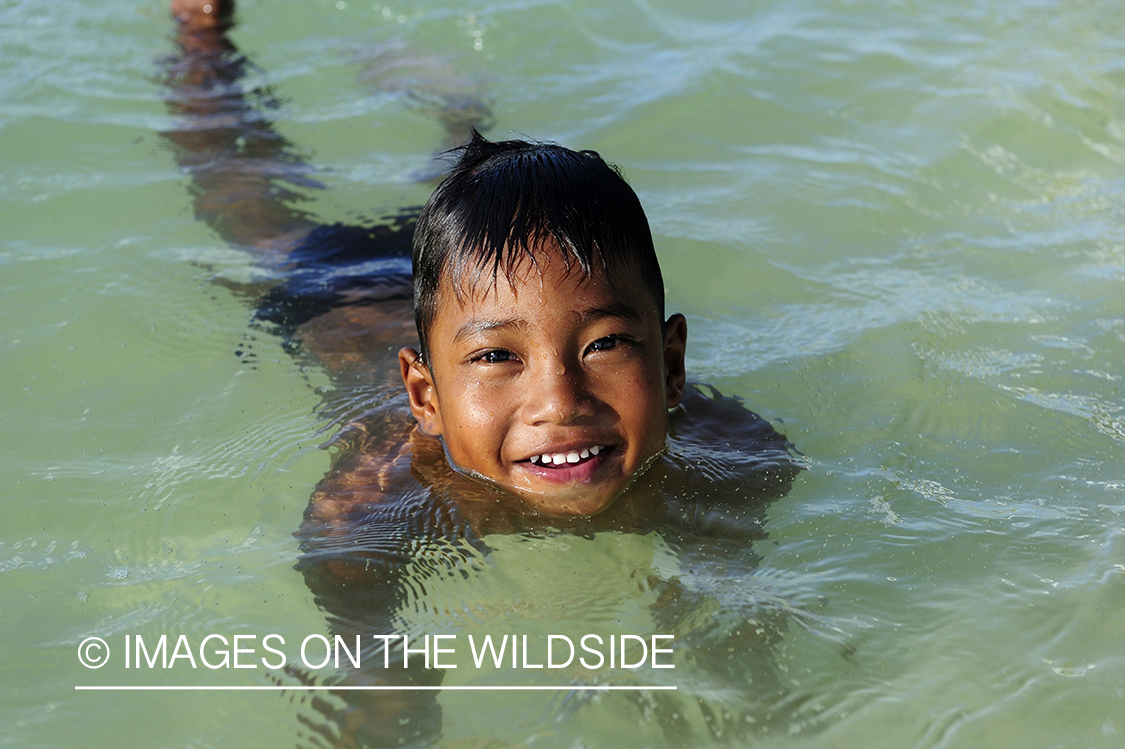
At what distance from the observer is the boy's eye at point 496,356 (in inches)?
109

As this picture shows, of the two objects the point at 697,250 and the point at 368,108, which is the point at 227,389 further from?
the point at 368,108

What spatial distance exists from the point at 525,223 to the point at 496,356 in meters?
0.35

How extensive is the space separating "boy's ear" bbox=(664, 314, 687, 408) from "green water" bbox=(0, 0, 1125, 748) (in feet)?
Result: 1.50

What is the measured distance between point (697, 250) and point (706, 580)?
216 centimetres

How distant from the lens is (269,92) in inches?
231

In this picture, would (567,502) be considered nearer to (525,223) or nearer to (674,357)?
(674,357)

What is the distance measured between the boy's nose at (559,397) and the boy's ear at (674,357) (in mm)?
502

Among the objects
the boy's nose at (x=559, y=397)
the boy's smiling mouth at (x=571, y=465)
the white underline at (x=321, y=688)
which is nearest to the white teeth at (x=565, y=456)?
the boy's smiling mouth at (x=571, y=465)

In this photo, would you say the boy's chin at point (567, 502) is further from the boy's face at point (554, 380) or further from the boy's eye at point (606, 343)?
the boy's eye at point (606, 343)

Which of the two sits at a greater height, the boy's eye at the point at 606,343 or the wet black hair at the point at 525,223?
the wet black hair at the point at 525,223

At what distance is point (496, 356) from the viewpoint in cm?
278

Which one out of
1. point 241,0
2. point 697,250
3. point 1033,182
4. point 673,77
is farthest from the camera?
point 241,0

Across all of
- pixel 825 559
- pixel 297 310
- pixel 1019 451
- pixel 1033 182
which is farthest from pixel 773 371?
pixel 1033 182

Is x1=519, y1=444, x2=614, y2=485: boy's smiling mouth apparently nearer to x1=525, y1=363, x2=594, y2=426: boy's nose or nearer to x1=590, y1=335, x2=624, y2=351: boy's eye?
x1=525, y1=363, x2=594, y2=426: boy's nose
